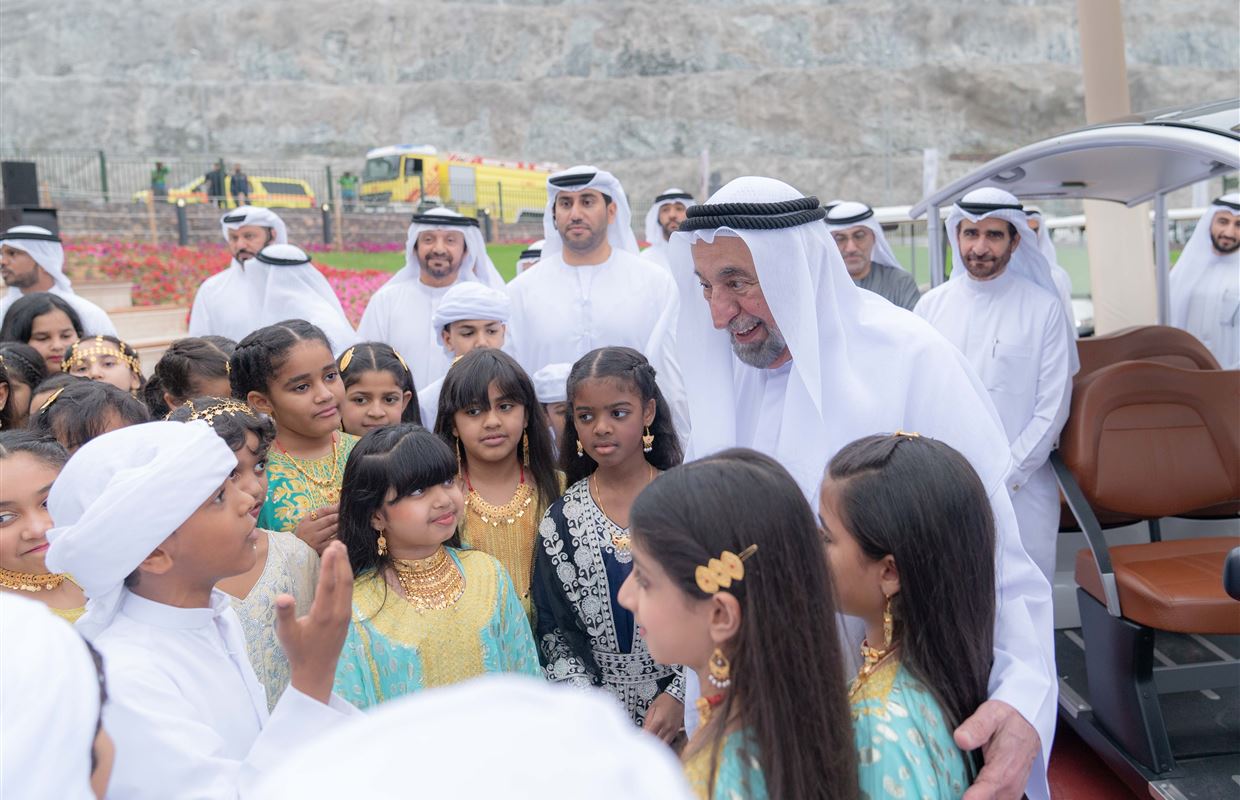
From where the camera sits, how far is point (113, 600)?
1.89m

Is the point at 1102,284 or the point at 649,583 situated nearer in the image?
the point at 649,583

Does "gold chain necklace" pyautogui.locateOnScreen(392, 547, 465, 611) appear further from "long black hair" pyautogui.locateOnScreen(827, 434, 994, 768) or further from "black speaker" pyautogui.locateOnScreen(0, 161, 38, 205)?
"black speaker" pyautogui.locateOnScreen(0, 161, 38, 205)

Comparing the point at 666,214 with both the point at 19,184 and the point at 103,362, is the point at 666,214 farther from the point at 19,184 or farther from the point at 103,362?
the point at 19,184

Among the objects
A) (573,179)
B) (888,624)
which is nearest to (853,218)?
(573,179)

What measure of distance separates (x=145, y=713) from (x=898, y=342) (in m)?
1.76

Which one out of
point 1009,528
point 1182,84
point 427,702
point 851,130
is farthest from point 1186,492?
point 1182,84

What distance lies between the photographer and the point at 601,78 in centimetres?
3962

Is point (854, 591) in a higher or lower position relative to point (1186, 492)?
higher

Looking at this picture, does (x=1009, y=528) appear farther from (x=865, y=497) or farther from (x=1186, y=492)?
(x=1186, y=492)

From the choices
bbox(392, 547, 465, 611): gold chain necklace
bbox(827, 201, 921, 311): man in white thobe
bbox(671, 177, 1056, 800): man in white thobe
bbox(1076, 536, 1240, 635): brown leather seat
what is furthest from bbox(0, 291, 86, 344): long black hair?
bbox(1076, 536, 1240, 635): brown leather seat

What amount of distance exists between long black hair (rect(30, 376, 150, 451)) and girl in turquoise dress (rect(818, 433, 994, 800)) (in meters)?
2.40

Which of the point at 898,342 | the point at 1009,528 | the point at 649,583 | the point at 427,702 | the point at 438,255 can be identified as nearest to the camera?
the point at 427,702

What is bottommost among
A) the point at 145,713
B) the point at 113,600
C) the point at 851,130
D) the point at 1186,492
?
the point at 1186,492

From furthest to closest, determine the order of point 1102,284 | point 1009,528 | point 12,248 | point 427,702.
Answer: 1. point 1102,284
2. point 12,248
3. point 1009,528
4. point 427,702
